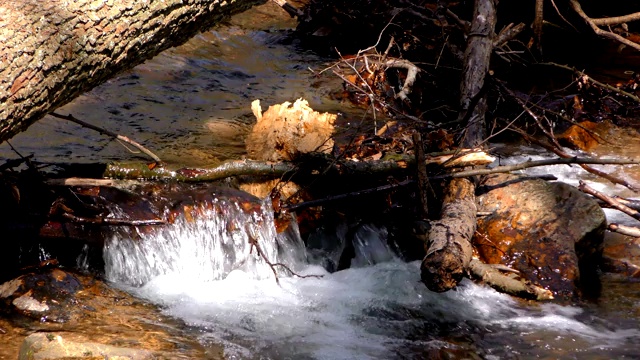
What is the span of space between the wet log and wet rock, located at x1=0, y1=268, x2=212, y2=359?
1.12 m

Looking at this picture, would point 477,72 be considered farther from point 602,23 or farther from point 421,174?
point 602,23

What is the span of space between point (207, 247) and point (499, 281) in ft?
5.61

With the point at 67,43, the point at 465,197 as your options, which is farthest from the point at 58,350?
the point at 465,197

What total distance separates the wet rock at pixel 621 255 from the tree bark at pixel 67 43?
119 inches

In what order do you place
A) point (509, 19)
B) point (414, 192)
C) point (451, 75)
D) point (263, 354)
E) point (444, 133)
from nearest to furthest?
1. point (263, 354)
2. point (414, 192)
3. point (444, 133)
4. point (451, 75)
5. point (509, 19)

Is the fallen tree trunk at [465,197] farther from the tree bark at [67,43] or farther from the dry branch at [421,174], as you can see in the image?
the tree bark at [67,43]

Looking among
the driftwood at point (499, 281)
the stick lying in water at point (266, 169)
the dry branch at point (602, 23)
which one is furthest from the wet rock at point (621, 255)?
the dry branch at point (602, 23)

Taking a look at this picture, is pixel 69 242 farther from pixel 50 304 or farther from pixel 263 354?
pixel 263 354

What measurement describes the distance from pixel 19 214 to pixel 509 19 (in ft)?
20.4

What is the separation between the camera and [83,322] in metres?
3.44

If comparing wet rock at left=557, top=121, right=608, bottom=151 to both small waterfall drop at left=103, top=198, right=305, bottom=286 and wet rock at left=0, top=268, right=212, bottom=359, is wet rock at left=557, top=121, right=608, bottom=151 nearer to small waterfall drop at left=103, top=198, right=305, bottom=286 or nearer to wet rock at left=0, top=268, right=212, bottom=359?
small waterfall drop at left=103, top=198, right=305, bottom=286

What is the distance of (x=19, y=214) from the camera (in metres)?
3.87

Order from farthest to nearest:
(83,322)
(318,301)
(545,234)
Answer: (545,234)
(318,301)
(83,322)

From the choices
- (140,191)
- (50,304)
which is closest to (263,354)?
(50,304)
